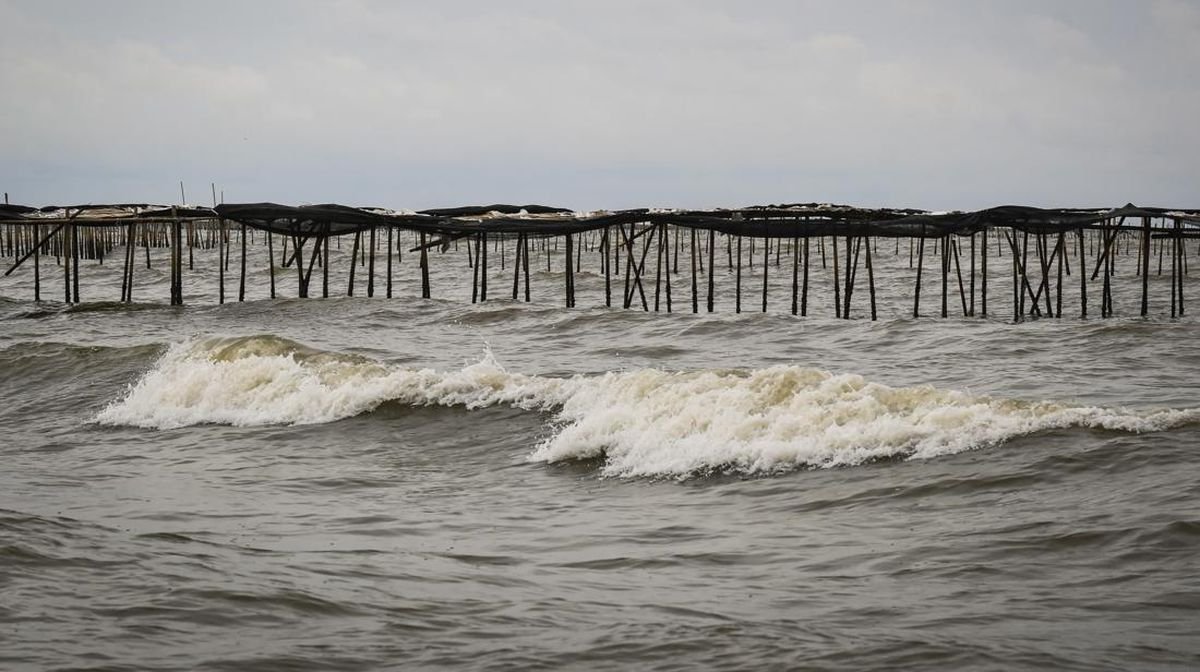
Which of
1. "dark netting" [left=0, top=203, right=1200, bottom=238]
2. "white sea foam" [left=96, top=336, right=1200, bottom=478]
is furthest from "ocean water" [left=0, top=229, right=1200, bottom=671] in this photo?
"dark netting" [left=0, top=203, right=1200, bottom=238]

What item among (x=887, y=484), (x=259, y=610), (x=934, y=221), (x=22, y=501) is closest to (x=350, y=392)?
(x=22, y=501)

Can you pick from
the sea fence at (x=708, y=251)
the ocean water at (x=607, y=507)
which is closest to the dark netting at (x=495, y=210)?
the sea fence at (x=708, y=251)

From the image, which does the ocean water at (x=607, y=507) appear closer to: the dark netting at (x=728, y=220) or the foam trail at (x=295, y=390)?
the foam trail at (x=295, y=390)

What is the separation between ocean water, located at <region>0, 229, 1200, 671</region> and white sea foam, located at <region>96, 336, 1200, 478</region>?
1.6 inches

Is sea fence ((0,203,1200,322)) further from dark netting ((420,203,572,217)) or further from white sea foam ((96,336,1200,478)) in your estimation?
white sea foam ((96,336,1200,478))

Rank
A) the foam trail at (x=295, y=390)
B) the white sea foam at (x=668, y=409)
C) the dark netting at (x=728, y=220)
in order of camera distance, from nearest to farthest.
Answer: the white sea foam at (x=668, y=409)
the foam trail at (x=295, y=390)
the dark netting at (x=728, y=220)

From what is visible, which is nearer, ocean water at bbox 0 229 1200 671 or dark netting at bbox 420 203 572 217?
ocean water at bbox 0 229 1200 671

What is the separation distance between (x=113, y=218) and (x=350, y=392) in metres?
16.4

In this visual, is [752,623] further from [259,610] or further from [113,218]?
[113,218]

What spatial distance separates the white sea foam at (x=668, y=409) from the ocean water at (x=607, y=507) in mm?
40

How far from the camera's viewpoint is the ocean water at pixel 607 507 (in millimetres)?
5430

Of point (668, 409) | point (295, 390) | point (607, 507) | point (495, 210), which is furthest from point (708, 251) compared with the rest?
point (607, 507)

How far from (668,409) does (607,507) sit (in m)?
2.88

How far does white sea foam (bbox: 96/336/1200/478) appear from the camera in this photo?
32.9 ft
